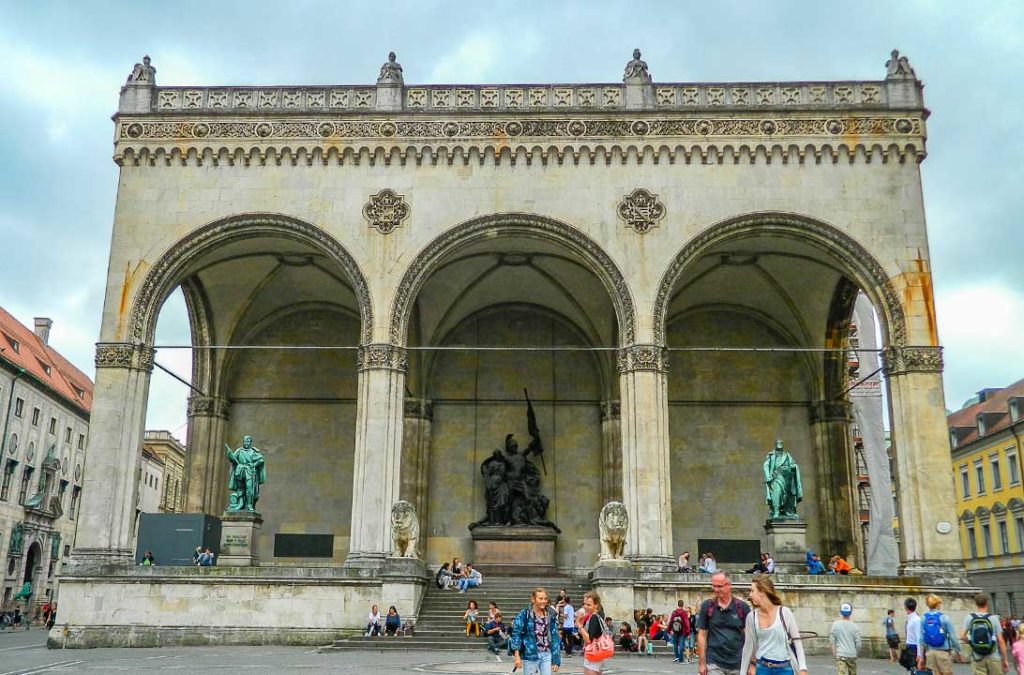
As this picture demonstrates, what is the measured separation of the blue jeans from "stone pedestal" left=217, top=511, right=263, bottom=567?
46.4 feet

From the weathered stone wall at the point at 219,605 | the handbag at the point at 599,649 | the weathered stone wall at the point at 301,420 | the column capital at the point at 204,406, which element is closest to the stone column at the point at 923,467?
the weathered stone wall at the point at 219,605

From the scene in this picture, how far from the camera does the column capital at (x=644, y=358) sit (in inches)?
864

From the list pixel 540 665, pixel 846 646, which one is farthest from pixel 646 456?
pixel 540 665

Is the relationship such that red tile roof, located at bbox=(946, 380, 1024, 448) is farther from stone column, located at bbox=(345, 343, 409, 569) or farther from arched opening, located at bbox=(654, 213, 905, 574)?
stone column, located at bbox=(345, 343, 409, 569)

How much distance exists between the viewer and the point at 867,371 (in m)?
26.5

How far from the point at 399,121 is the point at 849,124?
11.0 metres

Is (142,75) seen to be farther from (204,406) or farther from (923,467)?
(923,467)

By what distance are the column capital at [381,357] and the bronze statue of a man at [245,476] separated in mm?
3442

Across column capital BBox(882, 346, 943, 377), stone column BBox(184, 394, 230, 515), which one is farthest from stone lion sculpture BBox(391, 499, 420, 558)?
column capital BBox(882, 346, 943, 377)

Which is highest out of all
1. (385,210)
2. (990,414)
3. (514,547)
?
(385,210)

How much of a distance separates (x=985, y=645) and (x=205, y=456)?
73.6ft

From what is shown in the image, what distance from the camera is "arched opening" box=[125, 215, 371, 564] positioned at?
27203 mm

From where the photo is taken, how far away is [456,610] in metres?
21.3

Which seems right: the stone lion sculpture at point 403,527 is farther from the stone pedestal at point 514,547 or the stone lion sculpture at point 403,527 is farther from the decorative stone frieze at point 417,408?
the decorative stone frieze at point 417,408
